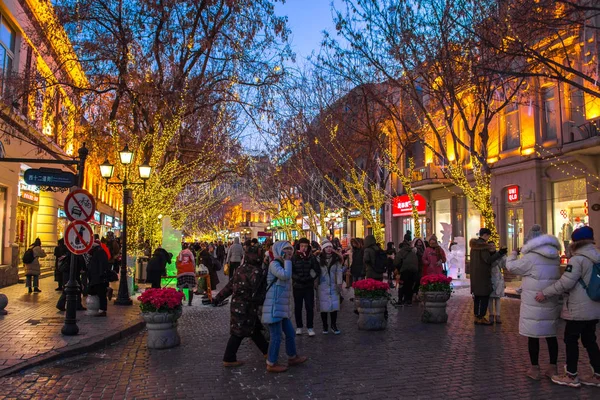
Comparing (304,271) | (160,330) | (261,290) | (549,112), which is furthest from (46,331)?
(549,112)

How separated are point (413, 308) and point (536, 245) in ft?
25.1

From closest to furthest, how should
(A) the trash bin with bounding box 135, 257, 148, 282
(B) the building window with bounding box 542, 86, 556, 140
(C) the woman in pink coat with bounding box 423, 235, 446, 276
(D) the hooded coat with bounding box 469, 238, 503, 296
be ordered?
(D) the hooded coat with bounding box 469, 238, 503, 296
(C) the woman in pink coat with bounding box 423, 235, 446, 276
(B) the building window with bounding box 542, 86, 556, 140
(A) the trash bin with bounding box 135, 257, 148, 282

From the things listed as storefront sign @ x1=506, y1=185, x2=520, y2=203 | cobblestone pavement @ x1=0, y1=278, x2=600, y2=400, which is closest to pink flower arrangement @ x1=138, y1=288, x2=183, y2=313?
cobblestone pavement @ x1=0, y1=278, x2=600, y2=400

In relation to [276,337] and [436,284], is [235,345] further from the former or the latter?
[436,284]

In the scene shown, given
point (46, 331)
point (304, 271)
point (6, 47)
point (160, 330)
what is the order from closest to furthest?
point (160, 330) < point (304, 271) < point (46, 331) < point (6, 47)

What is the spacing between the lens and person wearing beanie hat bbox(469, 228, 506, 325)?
10344mm

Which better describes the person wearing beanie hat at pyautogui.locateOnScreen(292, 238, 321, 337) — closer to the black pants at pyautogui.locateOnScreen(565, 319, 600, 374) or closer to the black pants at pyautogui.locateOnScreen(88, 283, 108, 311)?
the black pants at pyautogui.locateOnScreen(565, 319, 600, 374)

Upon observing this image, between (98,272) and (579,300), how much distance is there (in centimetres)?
920

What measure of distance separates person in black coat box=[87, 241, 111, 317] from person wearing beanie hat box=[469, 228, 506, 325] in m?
7.50

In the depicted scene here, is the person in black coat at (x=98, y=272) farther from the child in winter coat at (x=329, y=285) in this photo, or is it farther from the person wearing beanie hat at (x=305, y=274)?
the child in winter coat at (x=329, y=285)

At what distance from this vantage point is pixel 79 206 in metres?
9.45

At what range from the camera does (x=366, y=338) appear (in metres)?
9.34

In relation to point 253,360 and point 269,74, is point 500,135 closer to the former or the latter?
point 269,74

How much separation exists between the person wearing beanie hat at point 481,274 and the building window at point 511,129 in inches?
556
